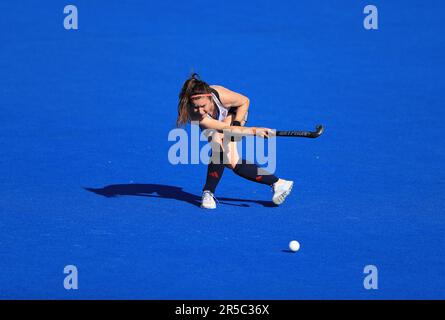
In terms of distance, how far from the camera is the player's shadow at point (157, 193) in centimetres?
1052

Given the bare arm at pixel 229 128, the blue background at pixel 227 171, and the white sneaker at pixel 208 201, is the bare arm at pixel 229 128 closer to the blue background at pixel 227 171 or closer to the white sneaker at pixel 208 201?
the white sneaker at pixel 208 201

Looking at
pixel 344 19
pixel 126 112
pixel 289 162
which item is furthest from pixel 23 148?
pixel 344 19

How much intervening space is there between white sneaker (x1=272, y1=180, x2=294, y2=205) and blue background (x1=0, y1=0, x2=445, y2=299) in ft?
0.42

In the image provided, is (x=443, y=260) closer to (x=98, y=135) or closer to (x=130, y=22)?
(x=98, y=135)

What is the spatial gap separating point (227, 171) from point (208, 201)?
1.74 metres

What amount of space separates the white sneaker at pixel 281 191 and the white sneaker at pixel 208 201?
0.66m

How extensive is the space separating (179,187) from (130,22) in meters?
8.51

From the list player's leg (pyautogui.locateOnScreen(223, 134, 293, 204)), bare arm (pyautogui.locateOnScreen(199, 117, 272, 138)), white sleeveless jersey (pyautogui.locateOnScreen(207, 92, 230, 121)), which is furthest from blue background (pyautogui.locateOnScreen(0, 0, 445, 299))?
white sleeveless jersey (pyautogui.locateOnScreen(207, 92, 230, 121))

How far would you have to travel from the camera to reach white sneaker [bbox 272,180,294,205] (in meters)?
10.2

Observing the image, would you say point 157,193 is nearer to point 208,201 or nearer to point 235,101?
point 208,201

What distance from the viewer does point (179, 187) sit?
11.1m

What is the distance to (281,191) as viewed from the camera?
33.6ft

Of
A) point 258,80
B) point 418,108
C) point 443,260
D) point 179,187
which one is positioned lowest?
point 443,260

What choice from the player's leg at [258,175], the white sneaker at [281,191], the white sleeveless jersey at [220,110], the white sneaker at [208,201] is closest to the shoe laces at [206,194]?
the white sneaker at [208,201]
